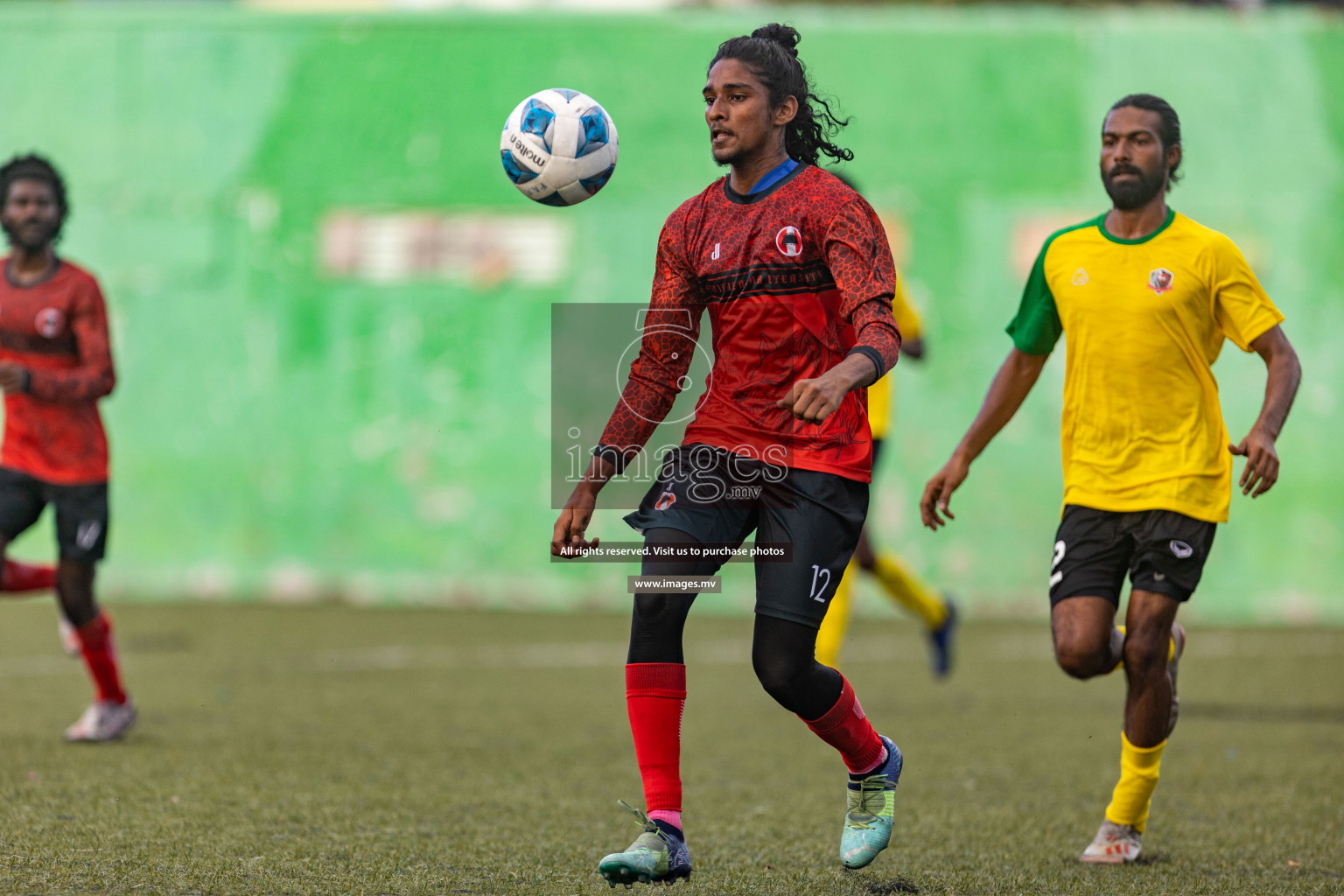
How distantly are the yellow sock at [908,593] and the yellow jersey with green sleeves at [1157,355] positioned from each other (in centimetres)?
353

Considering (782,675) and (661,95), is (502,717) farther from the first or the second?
(661,95)

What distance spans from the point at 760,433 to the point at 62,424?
380 cm

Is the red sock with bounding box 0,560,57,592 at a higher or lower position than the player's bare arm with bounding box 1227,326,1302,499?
lower

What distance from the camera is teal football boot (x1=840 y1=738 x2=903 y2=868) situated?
14.2 feet

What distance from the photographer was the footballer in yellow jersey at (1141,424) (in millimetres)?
4871

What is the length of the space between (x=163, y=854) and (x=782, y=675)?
1.80 metres

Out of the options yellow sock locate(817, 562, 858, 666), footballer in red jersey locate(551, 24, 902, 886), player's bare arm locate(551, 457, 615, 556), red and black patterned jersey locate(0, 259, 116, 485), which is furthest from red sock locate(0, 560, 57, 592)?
footballer in red jersey locate(551, 24, 902, 886)

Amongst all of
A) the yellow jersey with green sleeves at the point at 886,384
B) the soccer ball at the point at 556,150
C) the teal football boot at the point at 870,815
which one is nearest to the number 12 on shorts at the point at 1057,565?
the teal football boot at the point at 870,815

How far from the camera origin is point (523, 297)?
1363 cm

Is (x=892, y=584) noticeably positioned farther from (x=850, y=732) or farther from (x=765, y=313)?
(x=765, y=313)

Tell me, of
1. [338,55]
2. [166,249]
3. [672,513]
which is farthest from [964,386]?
[672,513]

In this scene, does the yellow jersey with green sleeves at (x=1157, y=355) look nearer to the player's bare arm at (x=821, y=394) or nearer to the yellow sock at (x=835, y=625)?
the player's bare arm at (x=821, y=394)

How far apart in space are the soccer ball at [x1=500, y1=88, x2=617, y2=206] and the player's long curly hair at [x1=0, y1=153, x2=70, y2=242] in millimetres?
3038

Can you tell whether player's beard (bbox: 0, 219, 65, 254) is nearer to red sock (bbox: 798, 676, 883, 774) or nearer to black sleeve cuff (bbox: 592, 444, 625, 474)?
black sleeve cuff (bbox: 592, 444, 625, 474)
